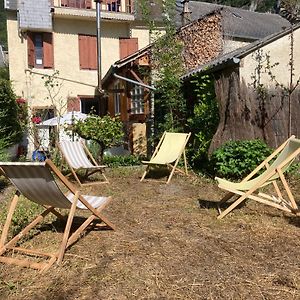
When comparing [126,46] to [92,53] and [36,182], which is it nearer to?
[92,53]

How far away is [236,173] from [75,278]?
15.0ft

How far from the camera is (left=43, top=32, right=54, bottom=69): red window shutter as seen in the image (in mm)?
17047

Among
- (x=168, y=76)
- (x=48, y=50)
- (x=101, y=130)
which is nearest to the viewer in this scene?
(x=101, y=130)

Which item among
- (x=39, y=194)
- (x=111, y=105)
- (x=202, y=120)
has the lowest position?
(x=39, y=194)

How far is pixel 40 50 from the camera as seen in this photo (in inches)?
679

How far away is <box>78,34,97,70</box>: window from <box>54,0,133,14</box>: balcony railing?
1.36m

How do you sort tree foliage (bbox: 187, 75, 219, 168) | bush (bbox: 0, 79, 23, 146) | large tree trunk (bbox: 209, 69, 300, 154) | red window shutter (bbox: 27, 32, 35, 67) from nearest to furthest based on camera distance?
large tree trunk (bbox: 209, 69, 300, 154) < tree foliage (bbox: 187, 75, 219, 168) < bush (bbox: 0, 79, 23, 146) < red window shutter (bbox: 27, 32, 35, 67)

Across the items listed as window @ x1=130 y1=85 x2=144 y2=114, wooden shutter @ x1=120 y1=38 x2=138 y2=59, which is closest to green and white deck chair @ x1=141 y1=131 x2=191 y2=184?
window @ x1=130 y1=85 x2=144 y2=114

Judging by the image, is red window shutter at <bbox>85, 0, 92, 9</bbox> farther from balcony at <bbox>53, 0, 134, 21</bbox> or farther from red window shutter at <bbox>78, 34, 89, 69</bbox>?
red window shutter at <bbox>78, 34, 89, 69</bbox>

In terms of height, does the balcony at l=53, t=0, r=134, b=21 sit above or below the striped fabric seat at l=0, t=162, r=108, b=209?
above

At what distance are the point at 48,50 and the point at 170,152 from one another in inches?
452

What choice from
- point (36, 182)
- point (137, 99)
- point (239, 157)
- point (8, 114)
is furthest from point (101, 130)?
point (36, 182)

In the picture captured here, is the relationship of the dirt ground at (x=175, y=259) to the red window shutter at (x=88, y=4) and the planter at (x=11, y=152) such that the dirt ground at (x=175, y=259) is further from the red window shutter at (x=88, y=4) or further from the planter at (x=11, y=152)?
the red window shutter at (x=88, y=4)

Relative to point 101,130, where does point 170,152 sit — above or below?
below
